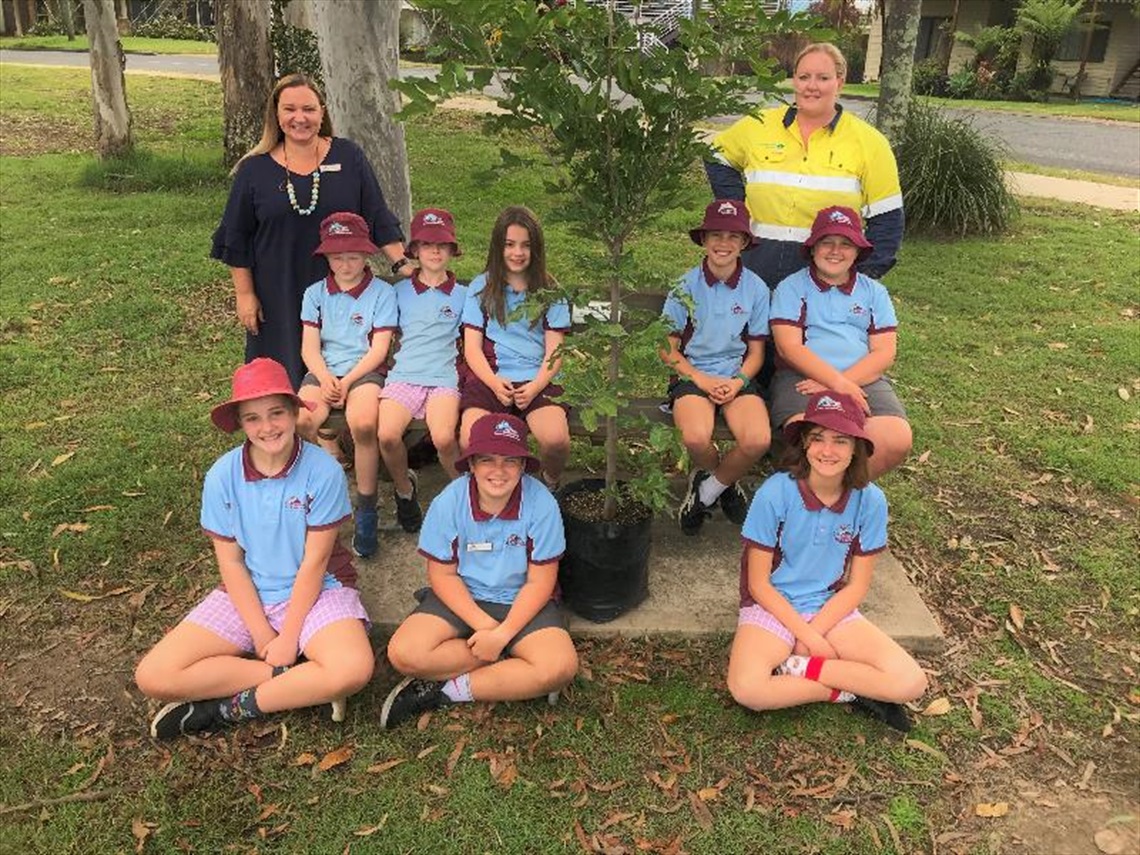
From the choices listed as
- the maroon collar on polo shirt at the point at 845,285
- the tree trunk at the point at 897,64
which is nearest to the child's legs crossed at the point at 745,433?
the maroon collar on polo shirt at the point at 845,285

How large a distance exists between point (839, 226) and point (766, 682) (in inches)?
76.7

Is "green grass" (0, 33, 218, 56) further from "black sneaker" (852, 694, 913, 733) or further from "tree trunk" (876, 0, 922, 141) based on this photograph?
"black sneaker" (852, 694, 913, 733)

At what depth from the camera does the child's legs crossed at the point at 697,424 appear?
13.3 feet

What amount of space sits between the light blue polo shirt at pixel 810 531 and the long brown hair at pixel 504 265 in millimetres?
1367

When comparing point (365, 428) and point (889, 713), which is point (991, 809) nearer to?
point (889, 713)

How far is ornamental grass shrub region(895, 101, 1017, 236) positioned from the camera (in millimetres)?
9609

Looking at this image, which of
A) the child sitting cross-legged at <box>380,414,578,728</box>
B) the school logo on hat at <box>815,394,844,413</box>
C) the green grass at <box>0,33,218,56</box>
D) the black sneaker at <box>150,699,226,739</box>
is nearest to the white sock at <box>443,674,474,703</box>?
the child sitting cross-legged at <box>380,414,578,728</box>

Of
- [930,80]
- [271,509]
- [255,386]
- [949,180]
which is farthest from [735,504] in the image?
[930,80]

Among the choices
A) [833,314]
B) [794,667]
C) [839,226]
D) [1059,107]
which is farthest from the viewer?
[1059,107]

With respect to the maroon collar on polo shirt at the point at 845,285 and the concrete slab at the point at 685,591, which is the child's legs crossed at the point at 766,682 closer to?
the concrete slab at the point at 685,591

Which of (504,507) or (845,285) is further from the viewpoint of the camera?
(845,285)

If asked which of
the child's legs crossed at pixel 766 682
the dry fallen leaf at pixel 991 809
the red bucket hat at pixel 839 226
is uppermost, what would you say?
the red bucket hat at pixel 839 226

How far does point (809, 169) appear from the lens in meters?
4.22

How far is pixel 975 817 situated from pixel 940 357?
4.49m
